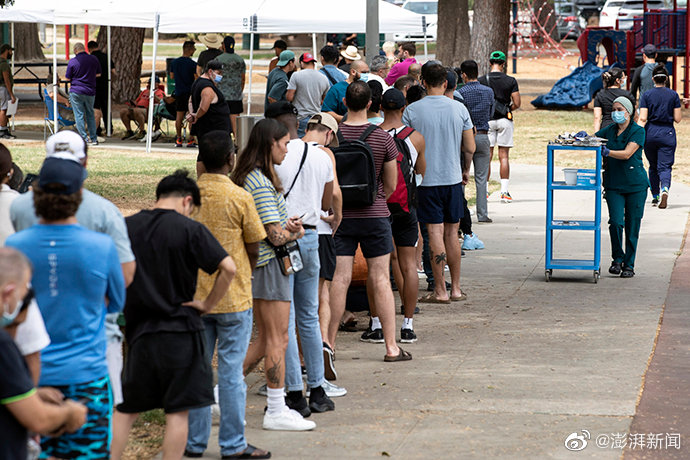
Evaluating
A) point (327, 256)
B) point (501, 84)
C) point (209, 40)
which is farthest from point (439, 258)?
point (209, 40)

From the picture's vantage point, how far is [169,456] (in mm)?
4668

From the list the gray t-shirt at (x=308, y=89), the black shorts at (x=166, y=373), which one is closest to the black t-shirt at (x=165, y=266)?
the black shorts at (x=166, y=373)

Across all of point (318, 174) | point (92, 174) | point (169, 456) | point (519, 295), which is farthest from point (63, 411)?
point (92, 174)

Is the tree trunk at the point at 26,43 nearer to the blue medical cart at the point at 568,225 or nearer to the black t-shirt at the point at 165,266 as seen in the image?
the blue medical cart at the point at 568,225

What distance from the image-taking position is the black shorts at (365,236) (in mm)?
6988

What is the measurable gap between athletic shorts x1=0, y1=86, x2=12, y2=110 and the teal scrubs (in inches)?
558

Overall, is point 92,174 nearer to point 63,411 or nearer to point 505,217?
point 505,217

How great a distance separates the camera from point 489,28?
24.7 m

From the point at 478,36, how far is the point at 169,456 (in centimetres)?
2121

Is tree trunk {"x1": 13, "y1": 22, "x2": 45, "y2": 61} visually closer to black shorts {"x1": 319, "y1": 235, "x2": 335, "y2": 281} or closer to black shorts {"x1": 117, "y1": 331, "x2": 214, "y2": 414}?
black shorts {"x1": 319, "y1": 235, "x2": 335, "y2": 281}

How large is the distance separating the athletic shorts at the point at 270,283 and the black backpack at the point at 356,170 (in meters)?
1.35

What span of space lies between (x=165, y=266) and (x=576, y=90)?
24991mm

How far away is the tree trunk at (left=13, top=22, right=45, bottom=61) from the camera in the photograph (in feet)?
128

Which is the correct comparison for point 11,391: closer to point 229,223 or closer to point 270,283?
point 229,223
